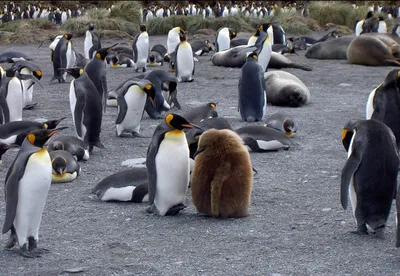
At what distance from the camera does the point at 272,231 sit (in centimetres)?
462

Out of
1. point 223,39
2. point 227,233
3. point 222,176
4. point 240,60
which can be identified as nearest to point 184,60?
point 240,60

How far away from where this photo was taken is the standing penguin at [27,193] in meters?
4.09

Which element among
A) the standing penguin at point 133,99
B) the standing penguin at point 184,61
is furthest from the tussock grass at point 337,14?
the standing penguin at point 133,99

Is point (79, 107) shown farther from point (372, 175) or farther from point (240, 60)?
point (240, 60)

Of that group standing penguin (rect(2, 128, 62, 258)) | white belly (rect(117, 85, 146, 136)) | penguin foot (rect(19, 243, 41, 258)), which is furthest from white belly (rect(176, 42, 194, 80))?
penguin foot (rect(19, 243, 41, 258))

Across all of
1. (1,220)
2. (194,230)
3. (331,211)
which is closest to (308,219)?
(331,211)

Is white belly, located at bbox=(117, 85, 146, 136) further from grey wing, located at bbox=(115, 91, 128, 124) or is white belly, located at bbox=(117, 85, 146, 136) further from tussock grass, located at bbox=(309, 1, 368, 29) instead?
tussock grass, located at bbox=(309, 1, 368, 29)

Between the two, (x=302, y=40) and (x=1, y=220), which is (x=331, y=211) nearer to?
(x=1, y=220)

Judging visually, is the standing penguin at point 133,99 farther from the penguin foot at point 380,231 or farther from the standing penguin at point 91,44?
the standing penguin at point 91,44

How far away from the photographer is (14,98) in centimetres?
800

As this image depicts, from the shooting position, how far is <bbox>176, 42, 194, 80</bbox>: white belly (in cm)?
1188

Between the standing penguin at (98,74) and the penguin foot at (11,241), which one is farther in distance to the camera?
the standing penguin at (98,74)

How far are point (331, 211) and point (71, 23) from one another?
736 inches

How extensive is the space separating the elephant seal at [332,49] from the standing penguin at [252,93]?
7988mm
